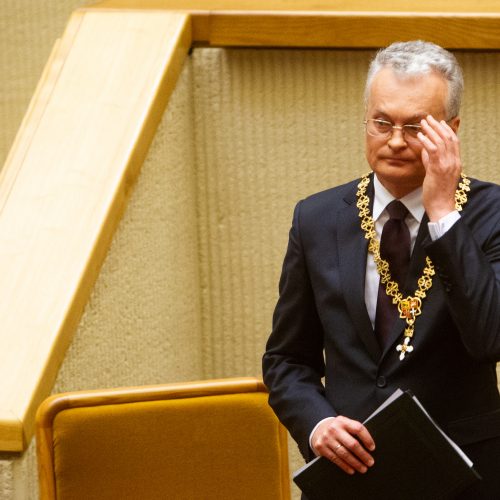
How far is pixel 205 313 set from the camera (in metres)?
3.27

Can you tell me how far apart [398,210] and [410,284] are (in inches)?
4.9

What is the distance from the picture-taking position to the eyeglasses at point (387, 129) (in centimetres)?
187

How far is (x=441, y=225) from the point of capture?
1.79 meters

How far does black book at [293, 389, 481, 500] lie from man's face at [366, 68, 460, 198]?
347mm

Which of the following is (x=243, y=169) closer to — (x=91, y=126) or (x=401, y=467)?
(x=91, y=126)

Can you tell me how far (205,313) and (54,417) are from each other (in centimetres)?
116

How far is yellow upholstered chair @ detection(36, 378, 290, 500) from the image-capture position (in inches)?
84.7

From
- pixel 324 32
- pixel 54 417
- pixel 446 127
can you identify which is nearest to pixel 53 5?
pixel 324 32

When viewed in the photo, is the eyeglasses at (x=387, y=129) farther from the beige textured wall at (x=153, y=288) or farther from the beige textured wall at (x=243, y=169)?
the beige textured wall at (x=243, y=169)

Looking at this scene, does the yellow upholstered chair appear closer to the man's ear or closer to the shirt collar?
the shirt collar

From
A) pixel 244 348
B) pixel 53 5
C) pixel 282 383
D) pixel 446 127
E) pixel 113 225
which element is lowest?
pixel 244 348

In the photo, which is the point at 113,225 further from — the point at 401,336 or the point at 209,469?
the point at 401,336

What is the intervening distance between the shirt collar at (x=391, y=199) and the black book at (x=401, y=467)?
306mm

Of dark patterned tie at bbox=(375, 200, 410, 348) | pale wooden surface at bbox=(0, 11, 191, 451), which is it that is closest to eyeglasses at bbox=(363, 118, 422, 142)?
dark patterned tie at bbox=(375, 200, 410, 348)
